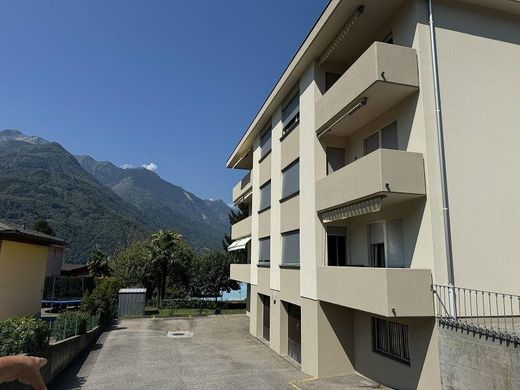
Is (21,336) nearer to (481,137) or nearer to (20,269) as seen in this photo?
(20,269)

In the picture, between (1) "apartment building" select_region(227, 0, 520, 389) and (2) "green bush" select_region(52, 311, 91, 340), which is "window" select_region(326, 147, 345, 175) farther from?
(2) "green bush" select_region(52, 311, 91, 340)

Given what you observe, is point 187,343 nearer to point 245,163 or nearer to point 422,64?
point 245,163

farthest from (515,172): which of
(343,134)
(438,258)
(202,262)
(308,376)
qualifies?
(202,262)

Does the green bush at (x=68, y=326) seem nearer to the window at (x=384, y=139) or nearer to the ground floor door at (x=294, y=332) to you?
the ground floor door at (x=294, y=332)

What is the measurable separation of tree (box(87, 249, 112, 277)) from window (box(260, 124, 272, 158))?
164 ft

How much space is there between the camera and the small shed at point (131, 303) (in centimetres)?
3847

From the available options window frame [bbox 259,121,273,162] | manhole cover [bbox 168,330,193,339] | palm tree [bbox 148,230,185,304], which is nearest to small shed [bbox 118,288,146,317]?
palm tree [bbox 148,230,185,304]

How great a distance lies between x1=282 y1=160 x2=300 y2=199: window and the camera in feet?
62.7

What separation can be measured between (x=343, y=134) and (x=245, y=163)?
60.3 ft

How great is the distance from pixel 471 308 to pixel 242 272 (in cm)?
2082

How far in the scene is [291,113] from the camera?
20484mm

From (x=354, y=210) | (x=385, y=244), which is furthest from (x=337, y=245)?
(x=354, y=210)

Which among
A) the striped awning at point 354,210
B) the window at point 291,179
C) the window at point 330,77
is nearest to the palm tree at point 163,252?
the window at point 291,179

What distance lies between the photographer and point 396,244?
12797mm
